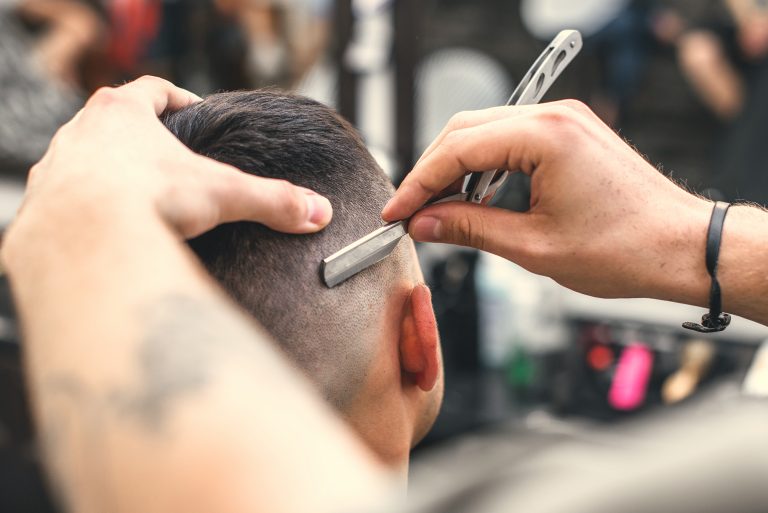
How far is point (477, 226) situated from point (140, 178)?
50cm

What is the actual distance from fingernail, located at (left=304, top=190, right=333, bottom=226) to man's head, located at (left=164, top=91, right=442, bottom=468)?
68mm

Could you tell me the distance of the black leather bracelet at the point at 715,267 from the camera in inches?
43.8

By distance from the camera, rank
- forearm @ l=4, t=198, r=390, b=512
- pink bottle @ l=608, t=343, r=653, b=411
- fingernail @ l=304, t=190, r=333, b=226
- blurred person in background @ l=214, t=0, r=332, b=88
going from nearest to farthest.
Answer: forearm @ l=4, t=198, r=390, b=512 → fingernail @ l=304, t=190, r=333, b=226 → pink bottle @ l=608, t=343, r=653, b=411 → blurred person in background @ l=214, t=0, r=332, b=88

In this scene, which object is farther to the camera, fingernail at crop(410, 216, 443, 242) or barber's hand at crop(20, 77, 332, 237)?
fingernail at crop(410, 216, 443, 242)

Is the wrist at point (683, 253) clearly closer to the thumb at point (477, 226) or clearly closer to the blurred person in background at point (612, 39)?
the thumb at point (477, 226)

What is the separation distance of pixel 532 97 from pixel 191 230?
61 centimetres

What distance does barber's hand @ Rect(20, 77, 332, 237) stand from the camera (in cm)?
64

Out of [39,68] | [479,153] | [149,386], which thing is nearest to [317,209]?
[479,153]

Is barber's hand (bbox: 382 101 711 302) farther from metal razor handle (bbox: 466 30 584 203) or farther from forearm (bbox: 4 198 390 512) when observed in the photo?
forearm (bbox: 4 198 390 512)

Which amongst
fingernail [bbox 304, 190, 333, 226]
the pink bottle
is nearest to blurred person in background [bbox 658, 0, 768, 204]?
the pink bottle

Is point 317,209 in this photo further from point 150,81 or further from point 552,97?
point 552,97

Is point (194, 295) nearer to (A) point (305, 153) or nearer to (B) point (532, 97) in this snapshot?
(A) point (305, 153)

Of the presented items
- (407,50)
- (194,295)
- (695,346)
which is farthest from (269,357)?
(407,50)

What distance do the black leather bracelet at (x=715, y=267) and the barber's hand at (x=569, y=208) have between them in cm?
1
